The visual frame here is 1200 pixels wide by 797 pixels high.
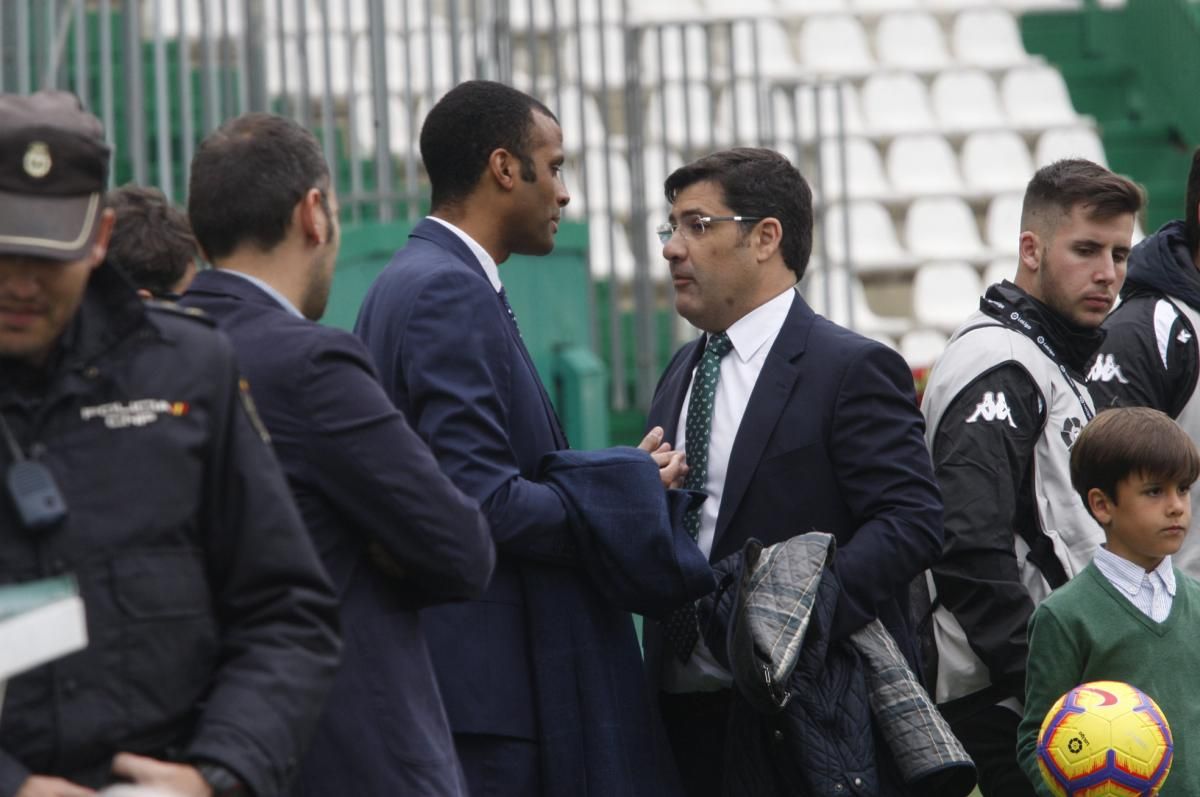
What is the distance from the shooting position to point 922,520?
144 inches

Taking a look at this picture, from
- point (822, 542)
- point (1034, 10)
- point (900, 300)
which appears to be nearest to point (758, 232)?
point (822, 542)

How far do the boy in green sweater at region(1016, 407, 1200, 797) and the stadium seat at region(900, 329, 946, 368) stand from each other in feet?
19.6

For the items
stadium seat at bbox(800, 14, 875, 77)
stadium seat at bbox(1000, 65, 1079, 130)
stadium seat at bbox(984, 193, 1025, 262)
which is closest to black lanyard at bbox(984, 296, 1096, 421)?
stadium seat at bbox(984, 193, 1025, 262)

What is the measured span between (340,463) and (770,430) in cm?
134

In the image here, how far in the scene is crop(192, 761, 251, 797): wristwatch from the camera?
6.97ft

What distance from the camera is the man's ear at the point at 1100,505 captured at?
3.76 m

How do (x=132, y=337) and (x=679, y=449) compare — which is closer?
(x=132, y=337)

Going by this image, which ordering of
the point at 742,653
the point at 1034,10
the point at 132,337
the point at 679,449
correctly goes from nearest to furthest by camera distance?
the point at 132,337
the point at 742,653
the point at 679,449
the point at 1034,10

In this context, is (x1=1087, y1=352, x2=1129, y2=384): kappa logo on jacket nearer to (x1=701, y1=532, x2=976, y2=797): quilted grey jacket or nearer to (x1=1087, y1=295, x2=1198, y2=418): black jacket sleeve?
(x1=1087, y1=295, x2=1198, y2=418): black jacket sleeve

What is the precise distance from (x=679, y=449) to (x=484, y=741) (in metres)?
0.85

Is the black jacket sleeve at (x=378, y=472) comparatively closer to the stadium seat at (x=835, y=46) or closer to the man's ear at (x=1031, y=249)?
the man's ear at (x=1031, y=249)

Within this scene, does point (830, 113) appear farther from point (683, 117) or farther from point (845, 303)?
point (683, 117)

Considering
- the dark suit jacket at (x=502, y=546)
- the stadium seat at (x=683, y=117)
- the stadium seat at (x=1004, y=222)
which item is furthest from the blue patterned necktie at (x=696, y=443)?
the stadium seat at (x=1004, y=222)

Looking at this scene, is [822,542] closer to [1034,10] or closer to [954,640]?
[954,640]
